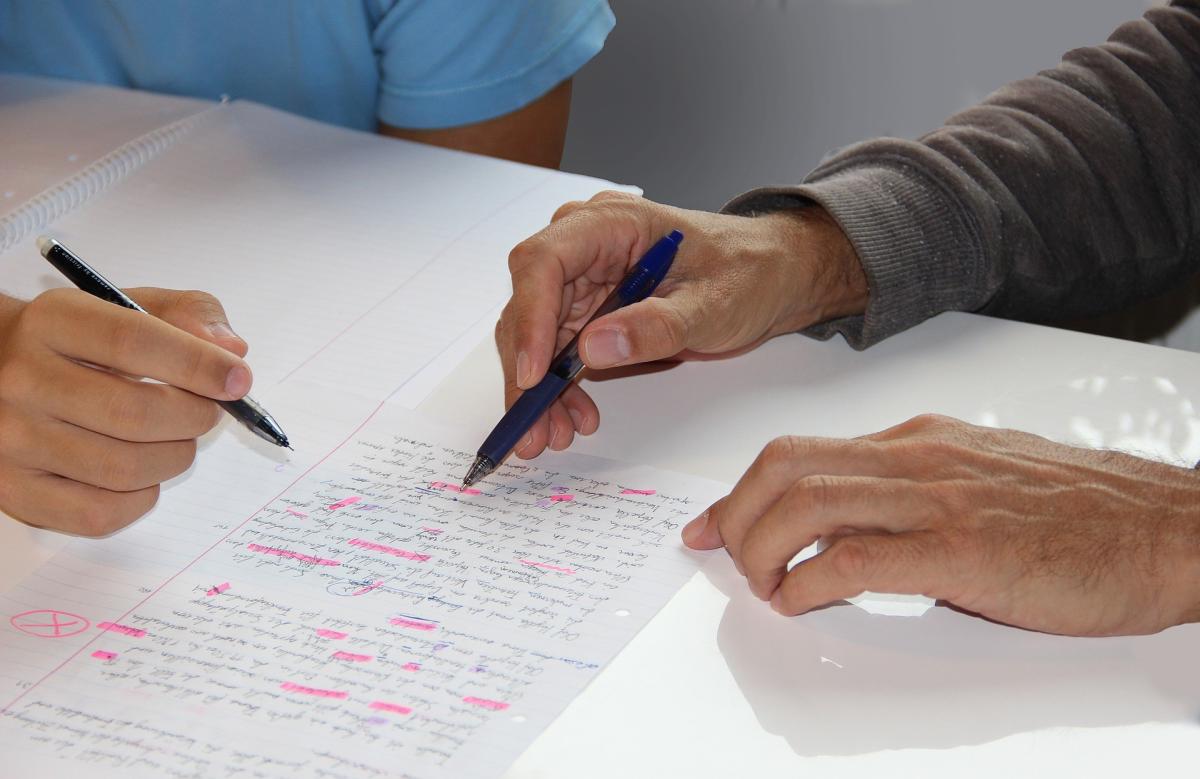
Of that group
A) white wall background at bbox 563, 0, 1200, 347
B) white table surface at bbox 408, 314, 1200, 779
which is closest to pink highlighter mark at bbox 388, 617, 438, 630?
white table surface at bbox 408, 314, 1200, 779

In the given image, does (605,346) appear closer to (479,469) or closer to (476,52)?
(479,469)

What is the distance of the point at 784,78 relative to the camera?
1.89 metres

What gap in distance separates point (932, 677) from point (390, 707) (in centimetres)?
31

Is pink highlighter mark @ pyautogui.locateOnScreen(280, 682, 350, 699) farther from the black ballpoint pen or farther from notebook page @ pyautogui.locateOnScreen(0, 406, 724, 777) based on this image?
the black ballpoint pen

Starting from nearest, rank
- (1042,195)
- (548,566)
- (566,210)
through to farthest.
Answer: (548,566)
(566,210)
(1042,195)

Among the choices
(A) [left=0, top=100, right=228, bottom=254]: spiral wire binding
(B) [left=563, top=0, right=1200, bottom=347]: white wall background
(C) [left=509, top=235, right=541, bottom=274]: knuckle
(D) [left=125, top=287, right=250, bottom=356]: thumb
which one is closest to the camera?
(D) [left=125, top=287, right=250, bottom=356]: thumb

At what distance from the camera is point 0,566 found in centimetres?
81

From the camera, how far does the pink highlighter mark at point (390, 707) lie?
0.68 meters

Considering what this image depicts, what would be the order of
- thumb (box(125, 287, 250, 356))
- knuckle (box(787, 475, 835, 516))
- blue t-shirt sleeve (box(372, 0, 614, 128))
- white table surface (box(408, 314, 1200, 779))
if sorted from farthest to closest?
blue t-shirt sleeve (box(372, 0, 614, 128)), thumb (box(125, 287, 250, 356)), knuckle (box(787, 475, 835, 516)), white table surface (box(408, 314, 1200, 779))

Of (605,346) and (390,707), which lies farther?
(605,346)

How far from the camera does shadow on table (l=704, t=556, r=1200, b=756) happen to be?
2.23 feet

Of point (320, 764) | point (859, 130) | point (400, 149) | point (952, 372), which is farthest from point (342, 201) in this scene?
point (859, 130)

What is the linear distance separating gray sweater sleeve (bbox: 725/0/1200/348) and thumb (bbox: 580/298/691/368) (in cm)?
18

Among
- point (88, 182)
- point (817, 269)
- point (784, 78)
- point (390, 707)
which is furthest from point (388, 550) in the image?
point (784, 78)
